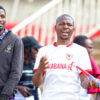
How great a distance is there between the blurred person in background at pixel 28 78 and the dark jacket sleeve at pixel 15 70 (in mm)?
710

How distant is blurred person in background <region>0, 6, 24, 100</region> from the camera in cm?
294

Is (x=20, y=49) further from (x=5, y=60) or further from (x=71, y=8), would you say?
(x=71, y=8)

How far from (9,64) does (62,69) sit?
0.48 m

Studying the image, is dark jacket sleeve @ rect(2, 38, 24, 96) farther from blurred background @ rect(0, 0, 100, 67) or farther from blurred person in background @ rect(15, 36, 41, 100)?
blurred background @ rect(0, 0, 100, 67)

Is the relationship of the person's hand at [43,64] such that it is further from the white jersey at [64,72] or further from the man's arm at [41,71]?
the white jersey at [64,72]

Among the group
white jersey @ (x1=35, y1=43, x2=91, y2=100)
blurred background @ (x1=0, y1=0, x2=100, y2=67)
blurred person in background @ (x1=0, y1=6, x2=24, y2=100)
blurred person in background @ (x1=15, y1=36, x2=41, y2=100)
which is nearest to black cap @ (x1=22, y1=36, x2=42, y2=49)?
blurred person in background @ (x1=15, y1=36, x2=41, y2=100)

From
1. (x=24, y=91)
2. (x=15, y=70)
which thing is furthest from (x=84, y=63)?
(x=24, y=91)

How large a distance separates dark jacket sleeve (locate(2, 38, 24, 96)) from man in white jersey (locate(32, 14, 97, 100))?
16 centimetres

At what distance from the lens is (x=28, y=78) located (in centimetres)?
385

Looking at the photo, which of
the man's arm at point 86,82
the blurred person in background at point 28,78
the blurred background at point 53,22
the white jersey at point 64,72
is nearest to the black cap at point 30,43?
the blurred person in background at point 28,78

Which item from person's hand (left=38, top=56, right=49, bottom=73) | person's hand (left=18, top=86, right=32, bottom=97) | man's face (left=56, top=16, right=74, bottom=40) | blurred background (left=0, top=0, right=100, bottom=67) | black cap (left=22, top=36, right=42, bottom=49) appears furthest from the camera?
blurred background (left=0, top=0, right=100, bottom=67)

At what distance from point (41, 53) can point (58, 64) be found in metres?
0.23

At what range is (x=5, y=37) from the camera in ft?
10.3

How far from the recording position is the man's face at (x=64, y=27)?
10.1 feet
